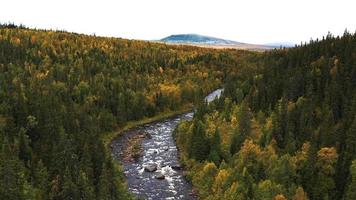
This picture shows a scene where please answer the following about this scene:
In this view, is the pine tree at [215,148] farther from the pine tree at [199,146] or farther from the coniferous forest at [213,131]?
the pine tree at [199,146]

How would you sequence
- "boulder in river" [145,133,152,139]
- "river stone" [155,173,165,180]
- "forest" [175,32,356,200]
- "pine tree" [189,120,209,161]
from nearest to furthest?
"forest" [175,32,356,200], "river stone" [155,173,165,180], "pine tree" [189,120,209,161], "boulder in river" [145,133,152,139]

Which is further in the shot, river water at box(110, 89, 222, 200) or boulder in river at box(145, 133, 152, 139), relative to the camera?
boulder in river at box(145, 133, 152, 139)

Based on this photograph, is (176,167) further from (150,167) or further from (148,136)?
(148,136)

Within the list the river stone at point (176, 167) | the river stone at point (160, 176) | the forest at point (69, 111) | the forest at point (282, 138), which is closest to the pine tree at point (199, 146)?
the forest at point (282, 138)

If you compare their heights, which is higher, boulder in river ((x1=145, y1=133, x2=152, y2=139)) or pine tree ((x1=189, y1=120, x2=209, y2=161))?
pine tree ((x1=189, y1=120, x2=209, y2=161))

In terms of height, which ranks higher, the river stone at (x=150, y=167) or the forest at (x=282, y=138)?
the forest at (x=282, y=138)

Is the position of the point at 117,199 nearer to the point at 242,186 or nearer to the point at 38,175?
Result: the point at 38,175

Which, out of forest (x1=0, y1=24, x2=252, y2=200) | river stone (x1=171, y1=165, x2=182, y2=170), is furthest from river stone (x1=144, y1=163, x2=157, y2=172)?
forest (x1=0, y1=24, x2=252, y2=200)

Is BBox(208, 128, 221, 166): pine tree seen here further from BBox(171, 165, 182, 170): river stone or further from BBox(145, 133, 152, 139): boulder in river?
BBox(145, 133, 152, 139): boulder in river
